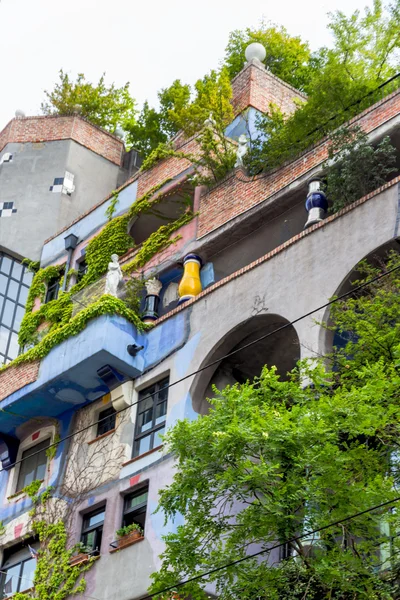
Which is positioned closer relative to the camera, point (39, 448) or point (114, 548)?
point (114, 548)

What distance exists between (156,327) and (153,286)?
1.55 metres

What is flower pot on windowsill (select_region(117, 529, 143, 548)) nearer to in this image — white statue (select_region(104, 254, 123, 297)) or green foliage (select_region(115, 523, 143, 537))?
green foliage (select_region(115, 523, 143, 537))

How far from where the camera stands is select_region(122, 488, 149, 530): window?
20.6 meters

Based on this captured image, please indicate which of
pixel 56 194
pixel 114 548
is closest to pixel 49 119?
pixel 56 194

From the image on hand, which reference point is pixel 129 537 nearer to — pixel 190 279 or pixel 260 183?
pixel 190 279

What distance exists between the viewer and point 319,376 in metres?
15.3

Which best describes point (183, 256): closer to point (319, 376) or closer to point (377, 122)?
point (377, 122)

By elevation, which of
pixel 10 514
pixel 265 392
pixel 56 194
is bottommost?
pixel 265 392

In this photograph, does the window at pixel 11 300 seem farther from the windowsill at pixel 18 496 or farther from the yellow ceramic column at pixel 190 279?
the yellow ceramic column at pixel 190 279

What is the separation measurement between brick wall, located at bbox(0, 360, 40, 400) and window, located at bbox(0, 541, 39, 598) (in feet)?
10.7

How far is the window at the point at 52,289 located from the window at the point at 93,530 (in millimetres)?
7130

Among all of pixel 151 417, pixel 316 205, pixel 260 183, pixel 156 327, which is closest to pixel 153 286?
pixel 156 327

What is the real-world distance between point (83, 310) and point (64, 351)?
91 cm

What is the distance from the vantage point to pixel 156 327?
75.1ft
